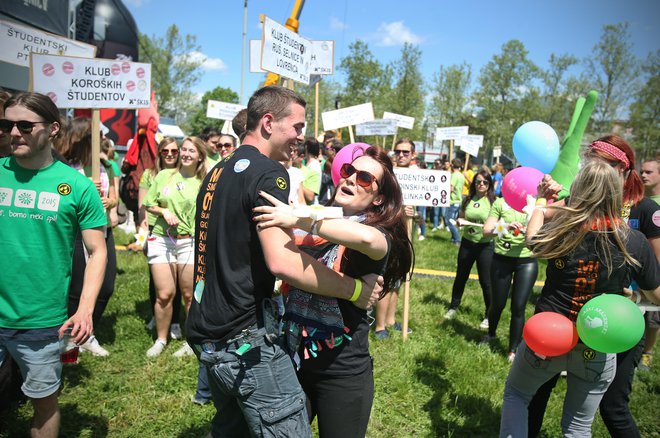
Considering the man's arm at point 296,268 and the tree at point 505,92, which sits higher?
the tree at point 505,92

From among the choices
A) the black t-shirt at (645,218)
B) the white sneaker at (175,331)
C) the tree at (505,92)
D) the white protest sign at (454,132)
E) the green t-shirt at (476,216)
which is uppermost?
the tree at (505,92)

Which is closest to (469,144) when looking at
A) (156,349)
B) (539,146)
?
(539,146)

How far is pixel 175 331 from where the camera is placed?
201 inches

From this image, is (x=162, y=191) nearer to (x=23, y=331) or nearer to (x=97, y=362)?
(x=97, y=362)

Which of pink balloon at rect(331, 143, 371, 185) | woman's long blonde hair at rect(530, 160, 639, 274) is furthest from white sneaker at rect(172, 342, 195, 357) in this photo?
woman's long blonde hair at rect(530, 160, 639, 274)

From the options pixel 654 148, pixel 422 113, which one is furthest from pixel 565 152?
pixel 654 148

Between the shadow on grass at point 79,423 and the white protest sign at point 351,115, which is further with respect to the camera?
the white protest sign at point 351,115

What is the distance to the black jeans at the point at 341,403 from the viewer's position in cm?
214

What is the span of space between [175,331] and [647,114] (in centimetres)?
3741

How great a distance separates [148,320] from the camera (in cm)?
556

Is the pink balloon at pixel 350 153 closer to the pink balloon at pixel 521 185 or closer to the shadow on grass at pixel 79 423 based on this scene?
the pink balloon at pixel 521 185

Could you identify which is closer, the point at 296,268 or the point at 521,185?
the point at 296,268

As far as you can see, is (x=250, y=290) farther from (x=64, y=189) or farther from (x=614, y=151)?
(x=614, y=151)

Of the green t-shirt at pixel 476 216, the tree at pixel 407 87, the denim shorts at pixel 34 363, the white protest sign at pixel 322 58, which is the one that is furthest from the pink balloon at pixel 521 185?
the tree at pixel 407 87
